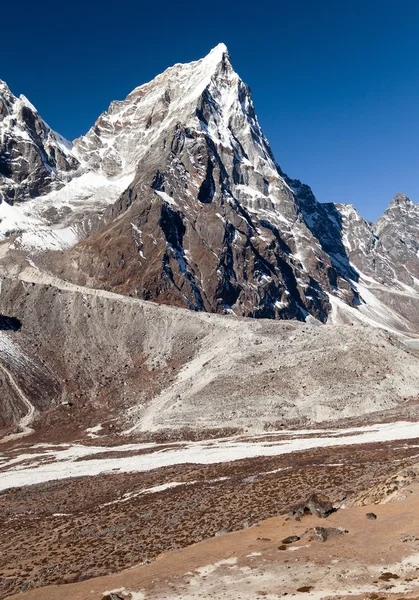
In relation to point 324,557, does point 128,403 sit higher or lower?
higher

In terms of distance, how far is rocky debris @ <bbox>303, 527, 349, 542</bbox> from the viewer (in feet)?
88.3

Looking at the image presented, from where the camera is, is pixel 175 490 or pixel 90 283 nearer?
pixel 175 490

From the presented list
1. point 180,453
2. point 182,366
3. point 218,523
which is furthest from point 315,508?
point 182,366

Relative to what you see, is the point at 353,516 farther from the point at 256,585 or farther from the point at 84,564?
the point at 84,564

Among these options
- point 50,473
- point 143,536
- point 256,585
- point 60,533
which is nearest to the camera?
point 256,585

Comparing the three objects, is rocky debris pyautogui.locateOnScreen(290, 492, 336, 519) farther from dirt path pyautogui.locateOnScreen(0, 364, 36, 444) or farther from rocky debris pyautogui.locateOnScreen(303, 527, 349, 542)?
dirt path pyautogui.locateOnScreen(0, 364, 36, 444)

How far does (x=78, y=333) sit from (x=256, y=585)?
9960cm

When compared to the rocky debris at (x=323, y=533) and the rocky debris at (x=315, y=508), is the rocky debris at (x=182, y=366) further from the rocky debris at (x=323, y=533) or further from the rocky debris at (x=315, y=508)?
the rocky debris at (x=323, y=533)

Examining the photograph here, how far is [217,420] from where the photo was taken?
79.3m

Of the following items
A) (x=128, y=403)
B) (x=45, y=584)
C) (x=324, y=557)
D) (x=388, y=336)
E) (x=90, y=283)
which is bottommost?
(x=45, y=584)

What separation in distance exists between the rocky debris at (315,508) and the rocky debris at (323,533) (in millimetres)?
2569

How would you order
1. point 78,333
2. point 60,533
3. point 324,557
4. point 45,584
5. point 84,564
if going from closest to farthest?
point 324,557 < point 45,584 < point 84,564 < point 60,533 < point 78,333

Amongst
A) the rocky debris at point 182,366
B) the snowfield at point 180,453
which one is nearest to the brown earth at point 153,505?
the snowfield at point 180,453

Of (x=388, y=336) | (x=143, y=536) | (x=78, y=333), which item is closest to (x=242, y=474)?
(x=143, y=536)
